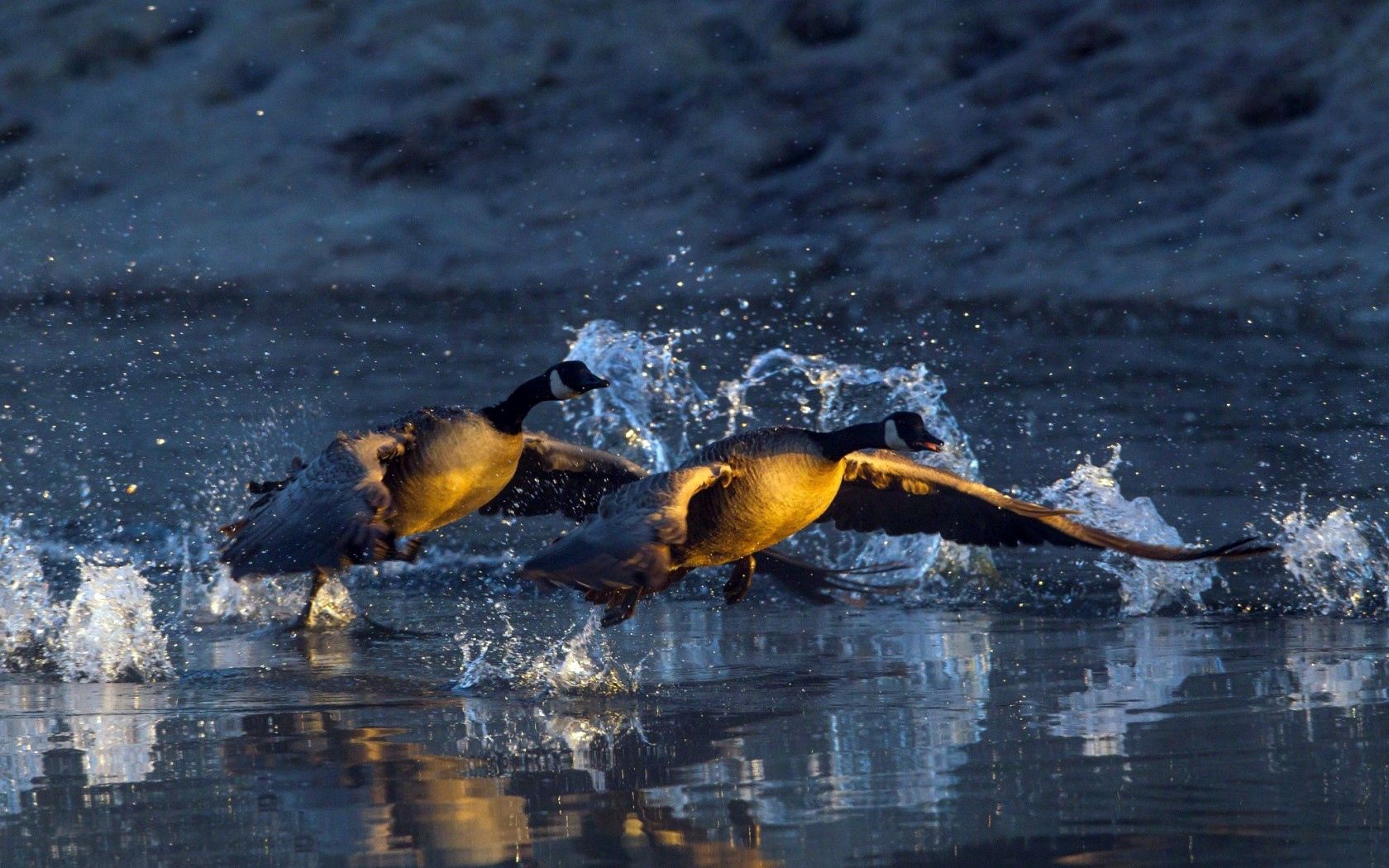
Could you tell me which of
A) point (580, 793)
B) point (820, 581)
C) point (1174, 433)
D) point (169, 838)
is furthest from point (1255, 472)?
point (169, 838)

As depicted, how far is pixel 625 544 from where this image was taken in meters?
5.31

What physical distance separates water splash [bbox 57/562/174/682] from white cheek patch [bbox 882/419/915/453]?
3.10 meters

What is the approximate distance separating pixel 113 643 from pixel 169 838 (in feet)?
10.8

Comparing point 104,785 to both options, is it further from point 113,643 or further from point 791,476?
point 791,476

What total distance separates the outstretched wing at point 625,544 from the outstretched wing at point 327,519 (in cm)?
69

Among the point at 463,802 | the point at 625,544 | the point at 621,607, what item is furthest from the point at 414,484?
the point at 463,802

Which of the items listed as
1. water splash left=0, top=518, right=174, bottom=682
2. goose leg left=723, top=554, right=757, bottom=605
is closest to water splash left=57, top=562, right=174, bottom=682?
water splash left=0, top=518, right=174, bottom=682

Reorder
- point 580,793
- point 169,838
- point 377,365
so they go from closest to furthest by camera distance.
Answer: point 169,838, point 580,793, point 377,365

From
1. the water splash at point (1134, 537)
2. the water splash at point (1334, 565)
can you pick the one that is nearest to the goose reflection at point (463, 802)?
the water splash at point (1134, 537)

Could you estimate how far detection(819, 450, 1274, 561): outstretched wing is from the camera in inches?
279

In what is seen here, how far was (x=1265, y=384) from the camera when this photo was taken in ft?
52.7

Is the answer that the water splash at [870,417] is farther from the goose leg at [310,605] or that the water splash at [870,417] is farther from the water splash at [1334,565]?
the goose leg at [310,605]

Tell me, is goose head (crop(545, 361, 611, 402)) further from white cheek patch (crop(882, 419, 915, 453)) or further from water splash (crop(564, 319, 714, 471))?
water splash (crop(564, 319, 714, 471))

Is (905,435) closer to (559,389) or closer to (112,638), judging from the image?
(559,389)
